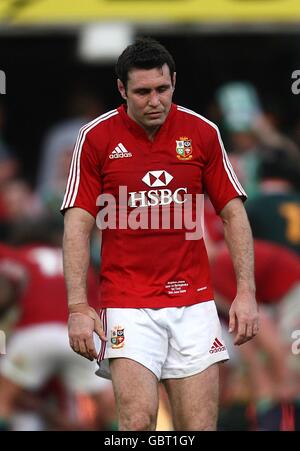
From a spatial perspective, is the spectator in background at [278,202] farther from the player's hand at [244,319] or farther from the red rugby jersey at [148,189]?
the player's hand at [244,319]

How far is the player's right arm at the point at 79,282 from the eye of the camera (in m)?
6.07

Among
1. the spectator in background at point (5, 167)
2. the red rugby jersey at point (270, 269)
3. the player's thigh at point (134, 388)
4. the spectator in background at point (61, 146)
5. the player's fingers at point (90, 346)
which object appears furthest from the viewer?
the spectator in background at point (5, 167)

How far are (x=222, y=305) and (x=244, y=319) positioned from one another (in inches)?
150

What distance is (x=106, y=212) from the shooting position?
20.7ft

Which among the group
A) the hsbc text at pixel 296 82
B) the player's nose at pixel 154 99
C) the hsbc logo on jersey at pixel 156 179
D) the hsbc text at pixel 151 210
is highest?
the hsbc text at pixel 296 82

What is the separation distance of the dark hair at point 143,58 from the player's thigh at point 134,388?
124cm

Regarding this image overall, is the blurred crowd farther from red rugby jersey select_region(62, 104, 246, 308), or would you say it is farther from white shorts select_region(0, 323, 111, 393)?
red rugby jersey select_region(62, 104, 246, 308)

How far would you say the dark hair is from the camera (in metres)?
6.16

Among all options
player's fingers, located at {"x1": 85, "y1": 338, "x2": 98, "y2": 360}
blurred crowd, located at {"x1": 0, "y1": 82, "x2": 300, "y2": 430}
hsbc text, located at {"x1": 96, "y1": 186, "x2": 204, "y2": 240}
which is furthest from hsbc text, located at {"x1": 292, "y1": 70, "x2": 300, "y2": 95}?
player's fingers, located at {"x1": 85, "y1": 338, "x2": 98, "y2": 360}

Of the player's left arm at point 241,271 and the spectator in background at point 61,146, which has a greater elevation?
the spectator in background at point 61,146

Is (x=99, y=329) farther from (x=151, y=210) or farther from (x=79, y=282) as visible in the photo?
(x=151, y=210)

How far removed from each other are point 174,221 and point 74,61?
17.2 ft

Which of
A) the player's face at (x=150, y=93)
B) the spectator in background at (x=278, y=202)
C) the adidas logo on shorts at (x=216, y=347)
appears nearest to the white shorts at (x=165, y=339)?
the adidas logo on shorts at (x=216, y=347)

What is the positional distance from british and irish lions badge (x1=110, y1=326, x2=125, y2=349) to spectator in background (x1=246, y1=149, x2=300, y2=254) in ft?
15.2
